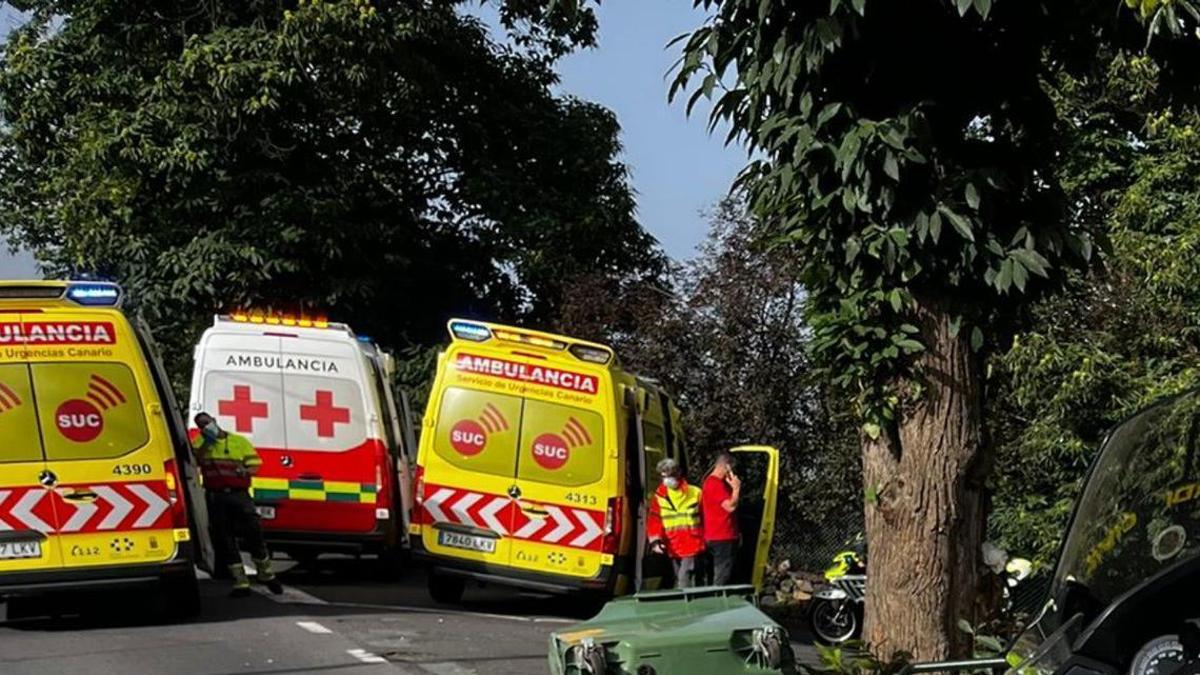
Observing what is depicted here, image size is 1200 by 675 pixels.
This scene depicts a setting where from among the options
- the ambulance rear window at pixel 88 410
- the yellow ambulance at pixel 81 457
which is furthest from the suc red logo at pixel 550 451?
the ambulance rear window at pixel 88 410

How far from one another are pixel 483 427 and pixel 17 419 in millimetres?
3977

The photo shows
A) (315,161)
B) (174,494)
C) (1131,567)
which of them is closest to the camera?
(1131,567)

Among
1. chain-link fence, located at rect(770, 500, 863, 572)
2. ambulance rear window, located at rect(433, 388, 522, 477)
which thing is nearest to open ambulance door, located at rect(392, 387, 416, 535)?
ambulance rear window, located at rect(433, 388, 522, 477)

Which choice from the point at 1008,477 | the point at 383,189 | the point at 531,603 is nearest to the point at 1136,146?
the point at 1008,477

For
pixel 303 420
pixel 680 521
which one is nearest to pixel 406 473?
pixel 303 420

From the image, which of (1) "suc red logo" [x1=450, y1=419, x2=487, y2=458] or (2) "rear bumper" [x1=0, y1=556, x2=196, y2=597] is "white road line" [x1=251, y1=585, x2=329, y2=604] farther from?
(2) "rear bumper" [x1=0, y1=556, x2=196, y2=597]

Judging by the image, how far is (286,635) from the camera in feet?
38.9

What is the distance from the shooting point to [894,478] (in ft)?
25.5

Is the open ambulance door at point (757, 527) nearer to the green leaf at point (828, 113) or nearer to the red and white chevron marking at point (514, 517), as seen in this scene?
the red and white chevron marking at point (514, 517)

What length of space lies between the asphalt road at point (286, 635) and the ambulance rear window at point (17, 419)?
128cm

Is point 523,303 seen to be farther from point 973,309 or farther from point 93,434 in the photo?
point 973,309

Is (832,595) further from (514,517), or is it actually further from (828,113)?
(828,113)

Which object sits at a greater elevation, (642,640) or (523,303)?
(523,303)

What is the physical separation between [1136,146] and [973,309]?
12.4 metres
